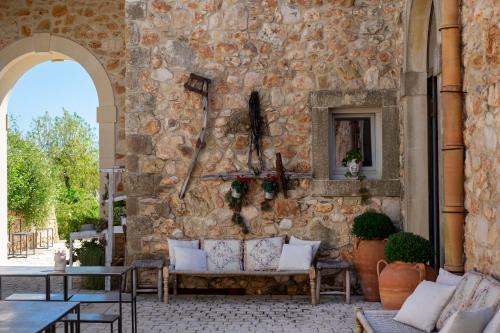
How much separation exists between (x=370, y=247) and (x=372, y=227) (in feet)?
0.64

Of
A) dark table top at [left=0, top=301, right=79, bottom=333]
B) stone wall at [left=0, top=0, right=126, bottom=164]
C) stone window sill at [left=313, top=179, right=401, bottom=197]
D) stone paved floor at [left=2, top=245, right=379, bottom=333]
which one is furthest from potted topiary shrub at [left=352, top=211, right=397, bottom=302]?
stone wall at [left=0, top=0, right=126, bottom=164]

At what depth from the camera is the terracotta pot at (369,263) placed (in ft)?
20.4

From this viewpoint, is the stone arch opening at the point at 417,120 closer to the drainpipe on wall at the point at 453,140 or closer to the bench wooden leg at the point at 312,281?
the bench wooden leg at the point at 312,281

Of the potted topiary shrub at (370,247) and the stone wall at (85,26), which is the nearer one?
the potted topiary shrub at (370,247)

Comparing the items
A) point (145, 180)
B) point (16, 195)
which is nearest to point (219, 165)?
point (145, 180)

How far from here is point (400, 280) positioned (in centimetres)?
493

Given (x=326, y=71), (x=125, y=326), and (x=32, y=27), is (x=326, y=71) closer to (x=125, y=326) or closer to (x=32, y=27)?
(x=125, y=326)

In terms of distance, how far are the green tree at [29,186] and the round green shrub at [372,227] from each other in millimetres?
7429

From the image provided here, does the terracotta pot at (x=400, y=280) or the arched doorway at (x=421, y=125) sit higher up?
the arched doorway at (x=421, y=125)

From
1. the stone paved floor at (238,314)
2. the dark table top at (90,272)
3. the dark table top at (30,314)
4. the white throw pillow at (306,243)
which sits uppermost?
the white throw pillow at (306,243)

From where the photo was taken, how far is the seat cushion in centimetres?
389

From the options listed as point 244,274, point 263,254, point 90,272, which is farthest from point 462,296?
point 263,254

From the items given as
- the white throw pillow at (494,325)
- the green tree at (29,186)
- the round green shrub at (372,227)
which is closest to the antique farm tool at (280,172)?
the round green shrub at (372,227)

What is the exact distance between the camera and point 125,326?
5391 millimetres
